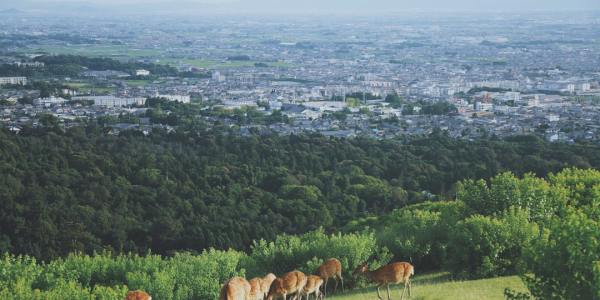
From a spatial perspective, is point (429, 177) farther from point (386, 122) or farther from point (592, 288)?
point (592, 288)

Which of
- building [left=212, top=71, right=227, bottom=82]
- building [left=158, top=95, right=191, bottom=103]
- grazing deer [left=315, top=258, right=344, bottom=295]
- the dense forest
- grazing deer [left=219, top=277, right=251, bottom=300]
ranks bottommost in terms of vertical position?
building [left=212, top=71, right=227, bottom=82]

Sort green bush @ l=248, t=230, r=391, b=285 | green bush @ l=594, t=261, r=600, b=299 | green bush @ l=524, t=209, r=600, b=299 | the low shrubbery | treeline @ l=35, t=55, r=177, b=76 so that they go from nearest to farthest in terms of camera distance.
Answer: green bush @ l=594, t=261, r=600, b=299 → green bush @ l=524, t=209, r=600, b=299 → the low shrubbery → green bush @ l=248, t=230, r=391, b=285 → treeline @ l=35, t=55, r=177, b=76

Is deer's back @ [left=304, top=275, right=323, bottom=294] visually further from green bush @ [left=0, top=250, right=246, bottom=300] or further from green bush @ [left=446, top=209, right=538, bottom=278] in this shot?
green bush @ [left=446, top=209, right=538, bottom=278]

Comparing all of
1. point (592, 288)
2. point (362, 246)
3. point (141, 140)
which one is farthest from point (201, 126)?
point (592, 288)

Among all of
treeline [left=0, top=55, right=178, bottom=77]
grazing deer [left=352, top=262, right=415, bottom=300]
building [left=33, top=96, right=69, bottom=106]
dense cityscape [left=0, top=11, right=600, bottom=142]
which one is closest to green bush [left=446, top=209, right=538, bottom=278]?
grazing deer [left=352, top=262, right=415, bottom=300]

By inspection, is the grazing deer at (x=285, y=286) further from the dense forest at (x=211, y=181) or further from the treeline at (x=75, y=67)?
the treeline at (x=75, y=67)

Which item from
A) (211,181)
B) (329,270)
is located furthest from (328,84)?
(329,270)
